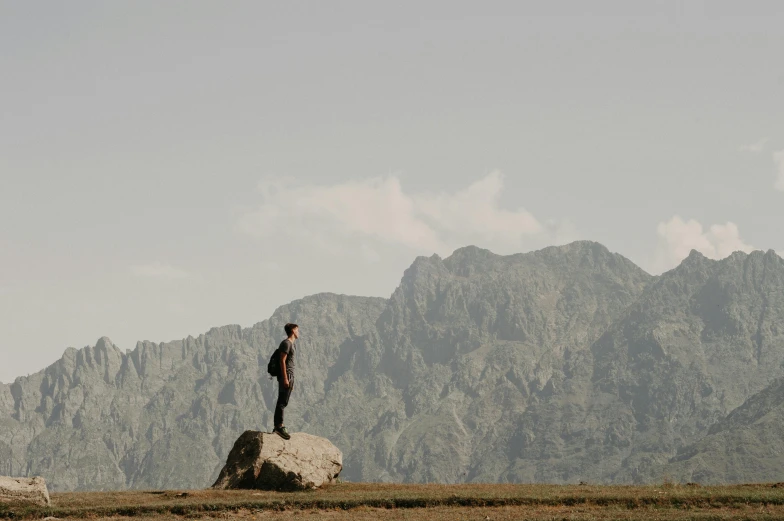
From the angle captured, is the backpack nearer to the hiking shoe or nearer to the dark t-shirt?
the dark t-shirt

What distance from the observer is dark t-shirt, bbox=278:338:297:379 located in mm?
32791

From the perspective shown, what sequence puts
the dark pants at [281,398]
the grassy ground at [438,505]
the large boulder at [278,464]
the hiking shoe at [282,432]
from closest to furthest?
the grassy ground at [438,505]
the large boulder at [278,464]
the dark pants at [281,398]
the hiking shoe at [282,432]

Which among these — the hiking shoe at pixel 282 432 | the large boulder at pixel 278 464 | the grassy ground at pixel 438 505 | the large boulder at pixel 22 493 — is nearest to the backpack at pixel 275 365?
the hiking shoe at pixel 282 432

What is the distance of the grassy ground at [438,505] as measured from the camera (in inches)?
1034

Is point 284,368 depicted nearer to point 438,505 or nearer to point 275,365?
point 275,365

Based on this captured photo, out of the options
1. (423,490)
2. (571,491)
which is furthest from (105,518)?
(571,491)

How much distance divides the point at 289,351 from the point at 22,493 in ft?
36.1

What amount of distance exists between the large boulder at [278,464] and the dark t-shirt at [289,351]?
3050mm

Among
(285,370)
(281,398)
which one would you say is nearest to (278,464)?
(281,398)

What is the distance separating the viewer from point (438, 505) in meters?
28.8

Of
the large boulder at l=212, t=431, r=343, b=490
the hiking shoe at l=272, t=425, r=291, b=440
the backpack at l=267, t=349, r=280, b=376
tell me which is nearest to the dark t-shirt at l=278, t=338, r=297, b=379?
the backpack at l=267, t=349, r=280, b=376

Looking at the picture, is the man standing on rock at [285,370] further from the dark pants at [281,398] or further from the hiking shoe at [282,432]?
the hiking shoe at [282,432]

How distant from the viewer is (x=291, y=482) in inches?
1267

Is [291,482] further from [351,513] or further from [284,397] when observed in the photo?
[351,513]
